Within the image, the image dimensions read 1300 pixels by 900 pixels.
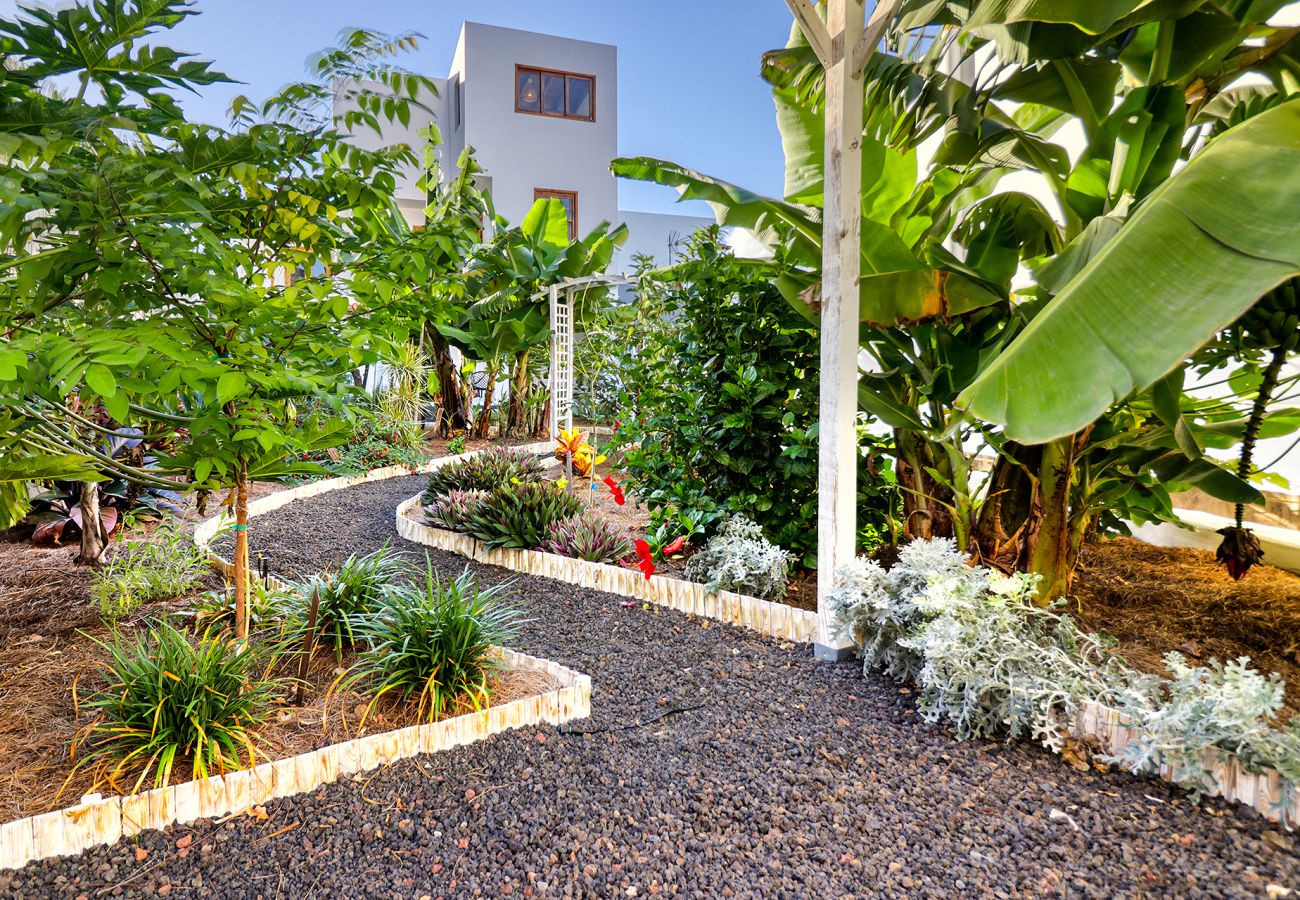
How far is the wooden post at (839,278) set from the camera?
2.69m

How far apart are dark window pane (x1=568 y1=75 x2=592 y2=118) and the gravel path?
1376cm

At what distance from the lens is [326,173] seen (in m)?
2.17

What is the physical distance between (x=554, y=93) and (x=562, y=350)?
727 centimetres

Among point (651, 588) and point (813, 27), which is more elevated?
point (813, 27)

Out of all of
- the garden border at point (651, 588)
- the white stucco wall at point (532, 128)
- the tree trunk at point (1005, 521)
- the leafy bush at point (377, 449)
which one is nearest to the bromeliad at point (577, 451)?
the garden border at point (651, 588)

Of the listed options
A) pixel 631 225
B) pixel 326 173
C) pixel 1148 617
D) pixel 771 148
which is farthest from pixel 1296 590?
pixel 631 225

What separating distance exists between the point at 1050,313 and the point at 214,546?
4976 mm

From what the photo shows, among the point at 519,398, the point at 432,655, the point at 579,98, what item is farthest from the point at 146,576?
the point at 579,98

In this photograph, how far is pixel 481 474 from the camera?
5.52 meters

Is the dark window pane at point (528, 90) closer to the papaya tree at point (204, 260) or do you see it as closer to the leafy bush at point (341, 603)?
the papaya tree at point (204, 260)

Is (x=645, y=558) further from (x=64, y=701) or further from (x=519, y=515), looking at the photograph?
(x=64, y=701)

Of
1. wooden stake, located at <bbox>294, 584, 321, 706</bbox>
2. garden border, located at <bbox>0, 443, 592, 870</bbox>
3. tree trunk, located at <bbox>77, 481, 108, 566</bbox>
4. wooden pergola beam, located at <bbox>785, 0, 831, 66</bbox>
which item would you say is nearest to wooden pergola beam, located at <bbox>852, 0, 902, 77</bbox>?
wooden pergola beam, located at <bbox>785, 0, 831, 66</bbox>

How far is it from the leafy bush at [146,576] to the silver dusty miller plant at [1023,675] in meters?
3.02

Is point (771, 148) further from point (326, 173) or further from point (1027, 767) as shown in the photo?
point (1027, 767)
